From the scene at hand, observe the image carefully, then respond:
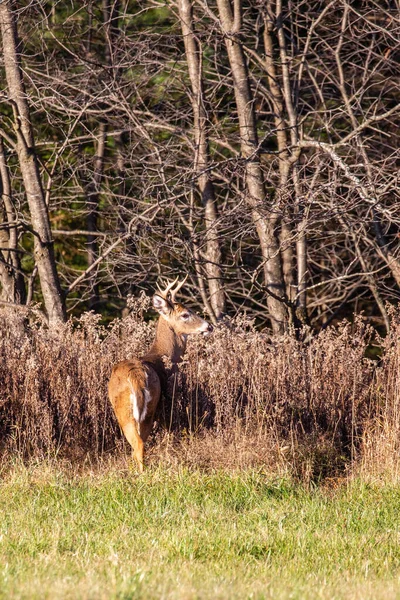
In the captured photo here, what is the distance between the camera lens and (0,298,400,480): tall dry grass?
870 cm

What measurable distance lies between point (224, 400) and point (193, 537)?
122 inches

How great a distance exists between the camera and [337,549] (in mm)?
5992

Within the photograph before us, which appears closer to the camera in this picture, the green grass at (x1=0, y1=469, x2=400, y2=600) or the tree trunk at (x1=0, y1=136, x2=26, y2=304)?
the green grass at (x1=0, y1=469, x2=400, y2=600)

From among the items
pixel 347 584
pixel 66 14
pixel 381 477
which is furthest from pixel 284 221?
pixel 347 584

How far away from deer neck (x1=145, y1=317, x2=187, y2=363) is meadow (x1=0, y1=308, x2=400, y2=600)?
18 cm

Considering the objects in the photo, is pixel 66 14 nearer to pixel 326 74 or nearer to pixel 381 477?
pixel 326 74

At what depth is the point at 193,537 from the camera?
237 inches

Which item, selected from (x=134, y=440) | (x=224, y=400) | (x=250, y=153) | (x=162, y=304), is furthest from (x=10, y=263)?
(x=134, y=440)

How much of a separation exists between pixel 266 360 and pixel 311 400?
0.59 m

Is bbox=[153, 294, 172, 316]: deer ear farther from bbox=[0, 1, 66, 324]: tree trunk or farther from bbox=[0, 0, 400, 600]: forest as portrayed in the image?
bbox=[0, 1, 66, 324]: tree trunk

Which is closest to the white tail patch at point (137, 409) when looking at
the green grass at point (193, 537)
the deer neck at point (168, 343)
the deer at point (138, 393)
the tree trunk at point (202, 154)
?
the deer at point (138, 393)

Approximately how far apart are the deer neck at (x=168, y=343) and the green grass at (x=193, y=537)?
6.37 feet

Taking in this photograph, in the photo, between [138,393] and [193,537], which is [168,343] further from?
[193,537]

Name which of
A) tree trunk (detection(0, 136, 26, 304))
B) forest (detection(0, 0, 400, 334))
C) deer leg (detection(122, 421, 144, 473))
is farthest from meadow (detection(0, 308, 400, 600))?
tree trunk (detection(0, 136, 26, 304))
